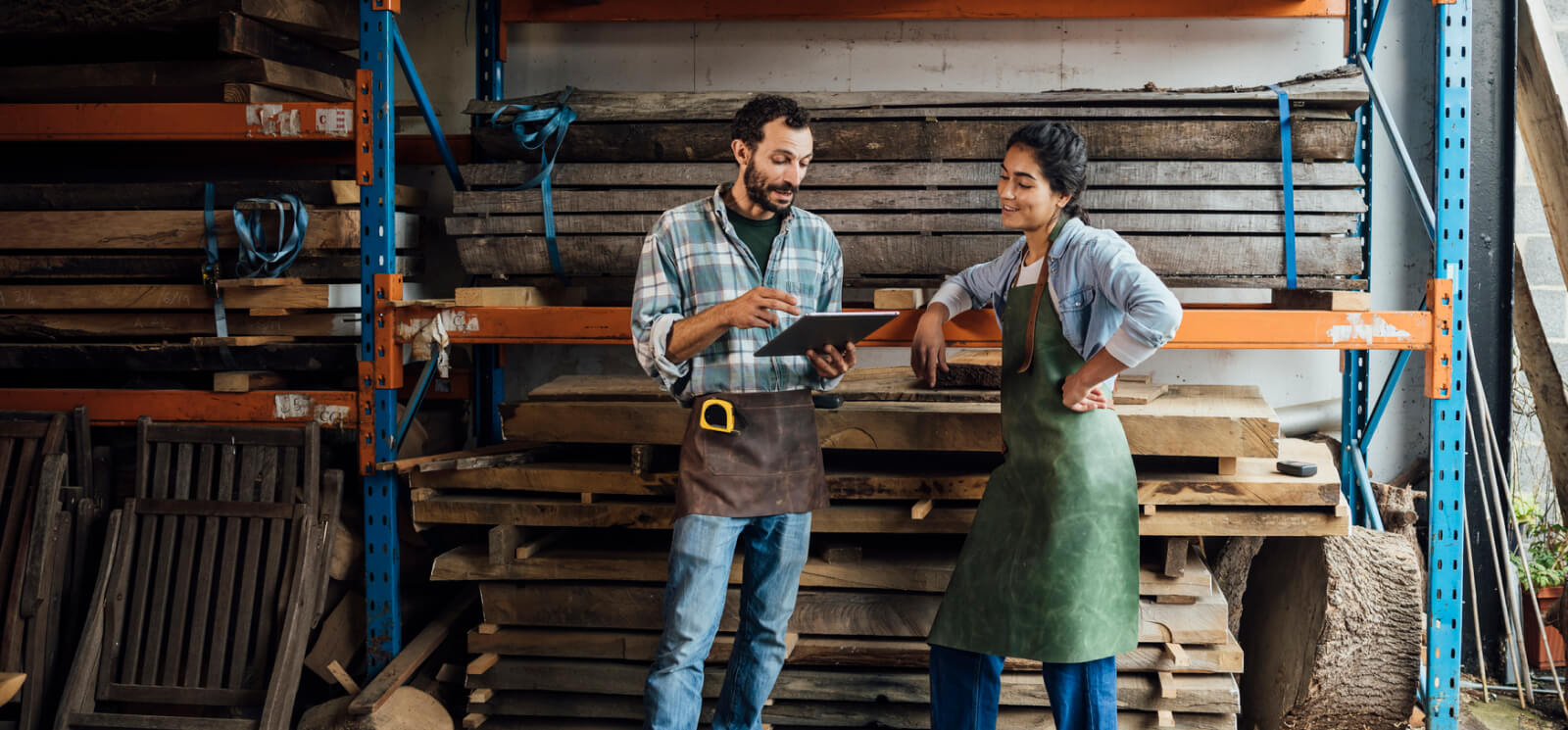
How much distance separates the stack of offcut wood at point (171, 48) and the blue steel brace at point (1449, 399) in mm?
4138

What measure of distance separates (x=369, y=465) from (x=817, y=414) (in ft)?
5.50

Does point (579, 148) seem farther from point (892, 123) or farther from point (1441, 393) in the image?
point (1441, 393)

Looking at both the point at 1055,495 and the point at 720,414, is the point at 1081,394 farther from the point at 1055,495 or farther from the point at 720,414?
the point at 720,414

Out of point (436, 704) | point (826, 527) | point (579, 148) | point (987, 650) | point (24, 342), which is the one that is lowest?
point (436, 704)

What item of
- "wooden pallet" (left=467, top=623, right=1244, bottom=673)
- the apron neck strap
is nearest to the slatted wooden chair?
"wooden pallet" (left=467, top=623, right=1244, bottom=673)

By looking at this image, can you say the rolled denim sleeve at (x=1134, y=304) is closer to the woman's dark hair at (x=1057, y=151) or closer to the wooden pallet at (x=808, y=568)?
the woman's dark hair at (x=1057, y=151)

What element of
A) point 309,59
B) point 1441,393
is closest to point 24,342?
point 309,59

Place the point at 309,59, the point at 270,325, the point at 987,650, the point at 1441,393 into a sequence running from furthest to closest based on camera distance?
the point at 309,59, the point at 270,325, the point at 1441,393, the point at 987,650

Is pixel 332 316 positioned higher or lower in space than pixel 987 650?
Answer: higher

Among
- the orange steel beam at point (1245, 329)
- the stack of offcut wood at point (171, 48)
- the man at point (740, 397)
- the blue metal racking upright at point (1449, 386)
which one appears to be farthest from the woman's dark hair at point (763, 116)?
the stack of offcut wood at point (171, 48)

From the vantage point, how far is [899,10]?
4.39m

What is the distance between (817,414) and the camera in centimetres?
353

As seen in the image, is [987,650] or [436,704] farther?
[436,704]

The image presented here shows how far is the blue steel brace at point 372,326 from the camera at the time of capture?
3.65m
